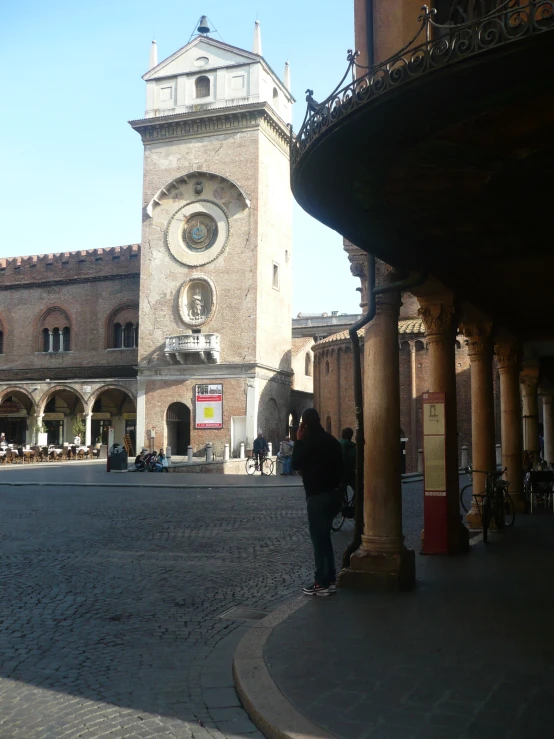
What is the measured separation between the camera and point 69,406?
1934 inches

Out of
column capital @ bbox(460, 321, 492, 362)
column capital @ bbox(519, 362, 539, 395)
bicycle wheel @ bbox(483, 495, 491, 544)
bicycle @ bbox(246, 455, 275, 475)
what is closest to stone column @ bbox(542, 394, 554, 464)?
column capital @ bbox(519, 362, 539, 395)

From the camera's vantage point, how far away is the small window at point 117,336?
46416mm

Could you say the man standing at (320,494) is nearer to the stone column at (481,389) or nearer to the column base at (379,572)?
the column base at (379,572)

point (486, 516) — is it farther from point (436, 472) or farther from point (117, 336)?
point (117, 336)

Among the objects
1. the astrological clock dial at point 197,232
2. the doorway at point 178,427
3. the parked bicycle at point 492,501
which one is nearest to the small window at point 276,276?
the astrological clock dial at point 197,232

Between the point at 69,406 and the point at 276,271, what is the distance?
1690 cm

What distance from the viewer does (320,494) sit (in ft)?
22.8

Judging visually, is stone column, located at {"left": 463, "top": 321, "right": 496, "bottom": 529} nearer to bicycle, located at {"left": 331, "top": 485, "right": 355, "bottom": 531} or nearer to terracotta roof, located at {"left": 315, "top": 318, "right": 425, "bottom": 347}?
bicycle, located at {"left": 331, "top": 485, "right": 355, "bottom": 531}

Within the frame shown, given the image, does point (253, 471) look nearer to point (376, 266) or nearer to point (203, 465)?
point (203, 465)

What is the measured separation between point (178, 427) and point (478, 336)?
31.6 m

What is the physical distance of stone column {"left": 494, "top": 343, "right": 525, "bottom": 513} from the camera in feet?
47.2

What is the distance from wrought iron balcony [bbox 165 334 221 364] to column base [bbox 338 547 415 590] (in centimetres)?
3224

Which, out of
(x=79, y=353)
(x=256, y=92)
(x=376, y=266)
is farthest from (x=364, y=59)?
(x=79, y=353)

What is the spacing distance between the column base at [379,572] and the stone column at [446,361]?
78.1 inches
